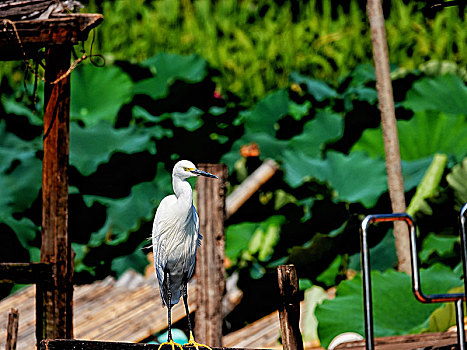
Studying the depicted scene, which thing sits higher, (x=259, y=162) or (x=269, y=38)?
(x=269, y=38)

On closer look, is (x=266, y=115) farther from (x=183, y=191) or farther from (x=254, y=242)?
(x=183, y=191)

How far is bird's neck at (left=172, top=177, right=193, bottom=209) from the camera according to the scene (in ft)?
10.8

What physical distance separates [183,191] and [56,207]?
1.31 metres

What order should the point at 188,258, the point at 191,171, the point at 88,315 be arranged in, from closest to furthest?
1. the point at 191,171
2. the point at 188,258
3. the point at 88,315

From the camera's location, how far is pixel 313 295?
654 cm

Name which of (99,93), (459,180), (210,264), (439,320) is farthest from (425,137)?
(210,264)

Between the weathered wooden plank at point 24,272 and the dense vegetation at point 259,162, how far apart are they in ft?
7.30

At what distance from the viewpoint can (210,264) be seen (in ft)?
17.4

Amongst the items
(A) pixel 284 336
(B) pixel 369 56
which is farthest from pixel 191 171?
(B) pixel 369 56

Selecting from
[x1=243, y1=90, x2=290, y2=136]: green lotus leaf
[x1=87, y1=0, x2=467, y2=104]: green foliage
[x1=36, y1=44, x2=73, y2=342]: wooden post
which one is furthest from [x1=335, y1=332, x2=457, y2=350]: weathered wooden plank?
[x1=87, y1=0, x2=467, y2=104]: green foliage

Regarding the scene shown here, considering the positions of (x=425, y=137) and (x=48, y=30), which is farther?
(x=425, y=137)

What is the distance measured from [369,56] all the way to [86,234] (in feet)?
16.4

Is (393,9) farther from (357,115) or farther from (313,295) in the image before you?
(313,295)

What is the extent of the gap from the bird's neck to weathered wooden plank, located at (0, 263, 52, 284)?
1.20 metres
